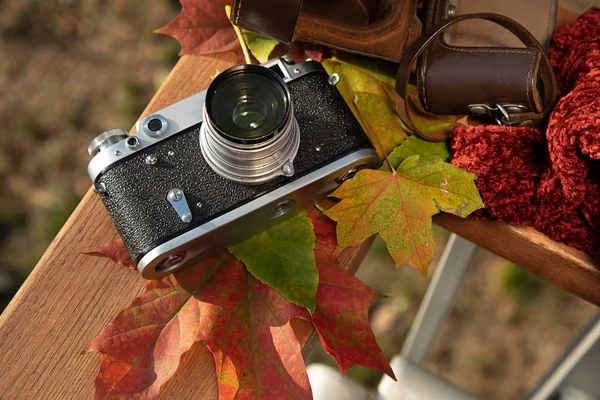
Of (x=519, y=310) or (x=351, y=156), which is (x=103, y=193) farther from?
(x=519, y=310)

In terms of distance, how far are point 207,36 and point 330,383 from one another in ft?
1.31

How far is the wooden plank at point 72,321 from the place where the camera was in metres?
0.56

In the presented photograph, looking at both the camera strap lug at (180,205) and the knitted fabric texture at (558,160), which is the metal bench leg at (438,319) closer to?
the knitted fabric texture at (558,160)

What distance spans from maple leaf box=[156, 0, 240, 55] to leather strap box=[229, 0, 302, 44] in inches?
2.2

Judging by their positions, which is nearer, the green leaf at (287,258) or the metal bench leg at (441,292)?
the green leaf at (287,258)

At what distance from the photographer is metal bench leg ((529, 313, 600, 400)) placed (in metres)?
0.65

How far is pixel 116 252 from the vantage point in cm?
59

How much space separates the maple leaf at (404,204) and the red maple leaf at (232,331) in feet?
0.13

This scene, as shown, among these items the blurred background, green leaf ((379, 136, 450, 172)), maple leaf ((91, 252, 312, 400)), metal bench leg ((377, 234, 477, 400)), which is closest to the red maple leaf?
maple leaf ((91, 252, 312, 400))

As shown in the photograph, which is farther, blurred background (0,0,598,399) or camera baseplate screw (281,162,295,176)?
blurred background (0,0,598,399)

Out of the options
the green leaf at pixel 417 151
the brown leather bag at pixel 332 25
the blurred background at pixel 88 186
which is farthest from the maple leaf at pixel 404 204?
the blurred background at pixel 88 186

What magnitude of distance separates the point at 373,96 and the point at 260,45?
12 cm

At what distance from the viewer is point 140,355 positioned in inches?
21.8

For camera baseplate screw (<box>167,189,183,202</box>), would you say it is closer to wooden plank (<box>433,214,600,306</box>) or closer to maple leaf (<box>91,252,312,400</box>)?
maple leaf (<box>91,252,312,400</box>)
